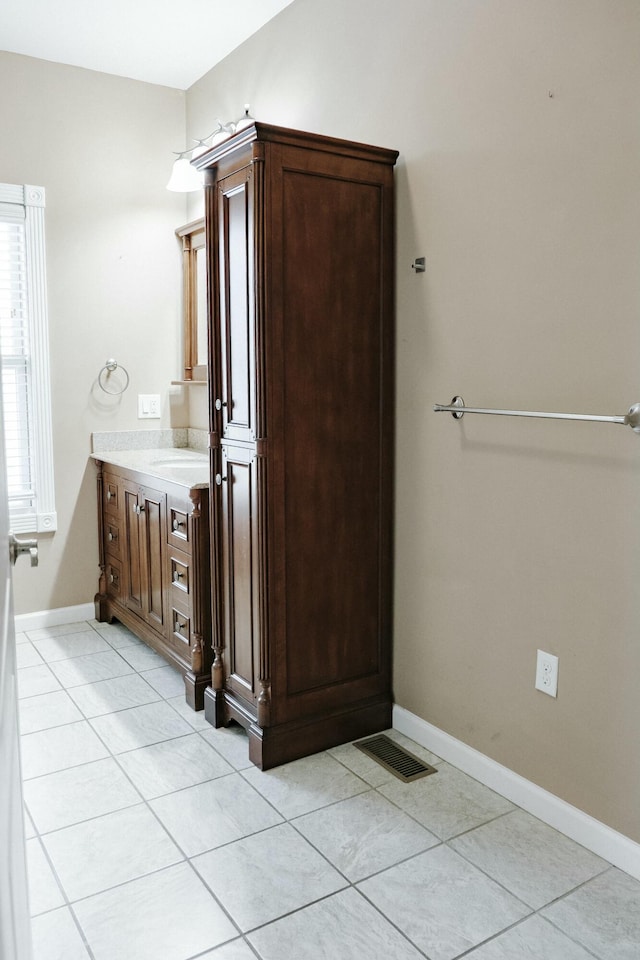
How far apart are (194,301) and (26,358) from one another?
0.86 meters

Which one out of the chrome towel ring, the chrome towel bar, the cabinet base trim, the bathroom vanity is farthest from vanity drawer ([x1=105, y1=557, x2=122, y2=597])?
the chrome towel bar

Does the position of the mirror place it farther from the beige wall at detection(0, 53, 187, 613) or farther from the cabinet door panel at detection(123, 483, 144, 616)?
the cabinet door panel at detection(123, 483, 144, 616)

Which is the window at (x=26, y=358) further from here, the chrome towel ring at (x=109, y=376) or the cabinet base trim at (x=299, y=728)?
the cabinet base trim at (x=299, y=728)

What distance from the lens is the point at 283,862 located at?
1960mm

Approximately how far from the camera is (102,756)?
250cm

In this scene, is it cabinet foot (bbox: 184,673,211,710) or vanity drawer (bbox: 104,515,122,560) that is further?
vanity drawer (bbox: 104,515,122,560)

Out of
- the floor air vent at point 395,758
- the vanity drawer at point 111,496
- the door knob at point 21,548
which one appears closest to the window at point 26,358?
the vanity drawer at point 111,496

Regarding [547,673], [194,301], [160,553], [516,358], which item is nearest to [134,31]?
[194,301]

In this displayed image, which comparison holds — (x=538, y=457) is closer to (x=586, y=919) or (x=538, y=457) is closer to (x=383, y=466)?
(x=383, y=466)

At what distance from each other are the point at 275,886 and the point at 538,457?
4.15ft

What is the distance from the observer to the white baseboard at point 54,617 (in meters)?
3.74

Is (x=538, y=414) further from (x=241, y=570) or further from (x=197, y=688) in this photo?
(x=197, y=688)

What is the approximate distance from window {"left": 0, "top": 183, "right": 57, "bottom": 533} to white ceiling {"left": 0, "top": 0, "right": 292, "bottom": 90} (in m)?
0.62

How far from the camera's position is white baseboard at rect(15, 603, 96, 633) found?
12.3 feet
